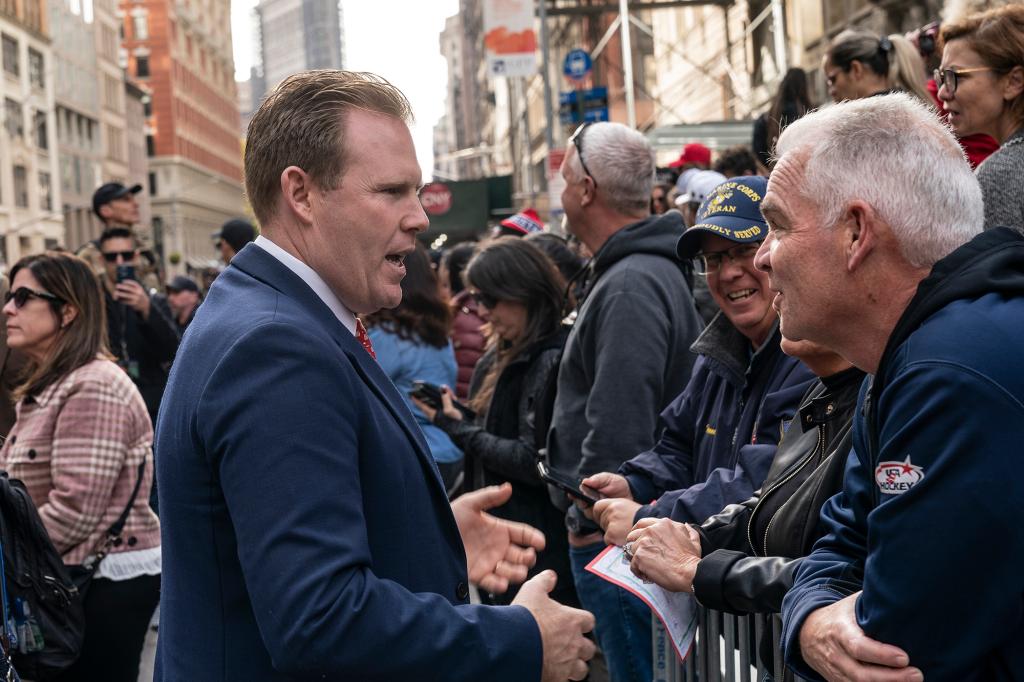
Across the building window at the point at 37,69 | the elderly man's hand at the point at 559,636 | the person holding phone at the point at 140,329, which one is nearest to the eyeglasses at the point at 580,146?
the elderly man's hand at the point at 559,636

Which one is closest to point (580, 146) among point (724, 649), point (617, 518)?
point (617, 518)

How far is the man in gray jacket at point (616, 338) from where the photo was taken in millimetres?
4469

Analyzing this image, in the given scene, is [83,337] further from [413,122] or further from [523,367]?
[413,122]

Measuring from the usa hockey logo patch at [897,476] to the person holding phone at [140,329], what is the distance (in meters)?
6.23

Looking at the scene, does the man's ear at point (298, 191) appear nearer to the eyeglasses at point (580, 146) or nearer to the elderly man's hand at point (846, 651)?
the elderly man's hand at point (846, 651)

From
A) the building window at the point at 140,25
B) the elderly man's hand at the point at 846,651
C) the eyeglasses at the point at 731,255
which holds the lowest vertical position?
the elderly man's hand at the point at 846,651

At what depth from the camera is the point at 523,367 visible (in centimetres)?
563

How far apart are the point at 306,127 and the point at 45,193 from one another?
76.3 m

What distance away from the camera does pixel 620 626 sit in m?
4.50

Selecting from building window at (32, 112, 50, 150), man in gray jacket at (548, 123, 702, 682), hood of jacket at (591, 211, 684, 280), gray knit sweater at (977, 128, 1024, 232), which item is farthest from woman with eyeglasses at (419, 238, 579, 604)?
building window at (32, 112, 50, 150)

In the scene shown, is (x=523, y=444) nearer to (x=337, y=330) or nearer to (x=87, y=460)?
(x=87, y=460)

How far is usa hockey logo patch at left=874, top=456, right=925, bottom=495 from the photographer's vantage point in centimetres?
201

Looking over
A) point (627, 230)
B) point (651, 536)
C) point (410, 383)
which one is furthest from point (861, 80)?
point (651, 536)

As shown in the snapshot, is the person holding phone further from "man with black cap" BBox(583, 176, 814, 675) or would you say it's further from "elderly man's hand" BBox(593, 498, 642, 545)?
"elderly man's hand" BBox(593, 498, 642, 545)
